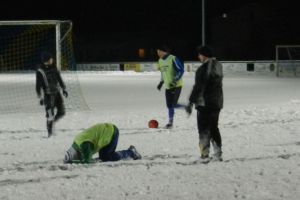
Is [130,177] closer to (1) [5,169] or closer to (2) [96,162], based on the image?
(2) [96,162]

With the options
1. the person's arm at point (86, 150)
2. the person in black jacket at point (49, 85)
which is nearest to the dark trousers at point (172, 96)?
the person in black jacket at point (49, 85)

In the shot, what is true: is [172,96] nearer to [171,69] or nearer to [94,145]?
[171,69]

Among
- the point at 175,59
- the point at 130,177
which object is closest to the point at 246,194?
the point at 130,177

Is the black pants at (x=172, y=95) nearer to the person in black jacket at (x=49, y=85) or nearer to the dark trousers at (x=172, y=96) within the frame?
the dark trousers at (x=172, y=96)

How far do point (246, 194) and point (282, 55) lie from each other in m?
33.6

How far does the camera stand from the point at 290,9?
52500mm

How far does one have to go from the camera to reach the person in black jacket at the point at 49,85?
1084 centimetres

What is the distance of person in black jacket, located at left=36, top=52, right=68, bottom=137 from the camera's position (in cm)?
1084

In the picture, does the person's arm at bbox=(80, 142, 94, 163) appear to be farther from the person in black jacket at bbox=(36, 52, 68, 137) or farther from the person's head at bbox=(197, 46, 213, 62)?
the person in black jacket at bbox=(36, 52, 68, 137)

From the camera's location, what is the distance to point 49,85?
10.9 m

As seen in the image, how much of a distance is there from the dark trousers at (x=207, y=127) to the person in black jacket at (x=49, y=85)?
135 inches

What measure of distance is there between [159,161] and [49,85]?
129 inches

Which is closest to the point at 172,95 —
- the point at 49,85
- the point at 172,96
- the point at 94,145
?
the point at 172,96

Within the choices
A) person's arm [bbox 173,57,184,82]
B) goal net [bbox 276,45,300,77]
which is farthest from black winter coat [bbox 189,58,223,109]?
goal net [bbox 276,45,300,77]
